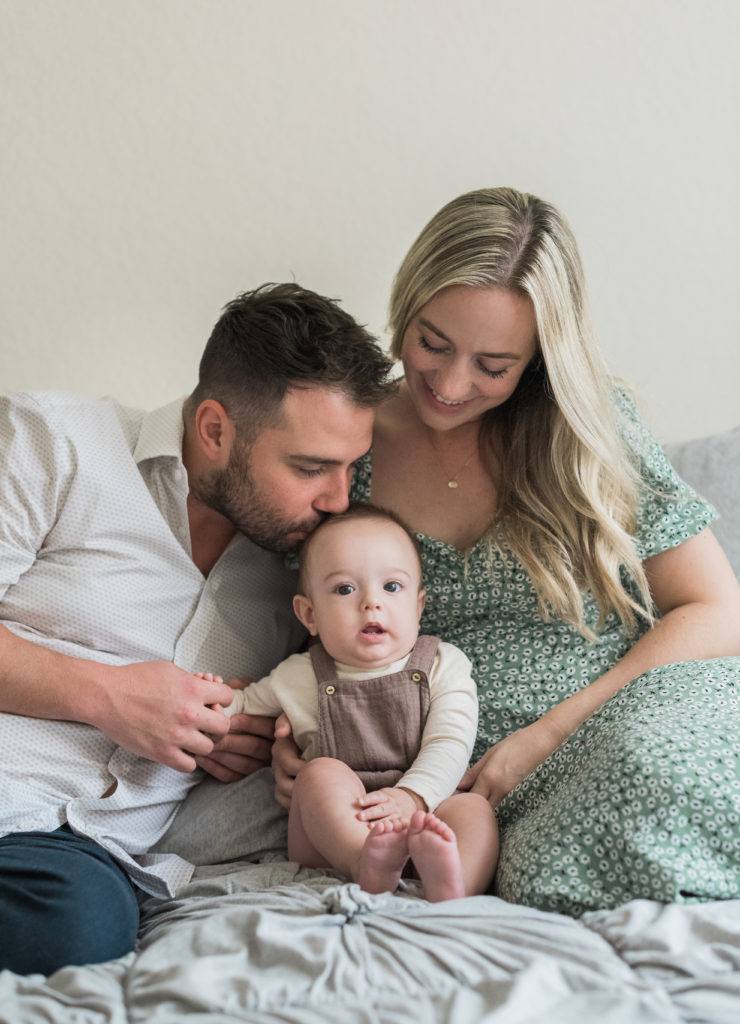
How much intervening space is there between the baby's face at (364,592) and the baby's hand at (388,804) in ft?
0.76

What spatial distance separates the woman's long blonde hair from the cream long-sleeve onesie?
0.23 m

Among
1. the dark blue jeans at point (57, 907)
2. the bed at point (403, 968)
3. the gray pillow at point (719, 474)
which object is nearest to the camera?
the bed at point (403, 968)

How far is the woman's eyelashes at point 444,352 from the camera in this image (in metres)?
1.66

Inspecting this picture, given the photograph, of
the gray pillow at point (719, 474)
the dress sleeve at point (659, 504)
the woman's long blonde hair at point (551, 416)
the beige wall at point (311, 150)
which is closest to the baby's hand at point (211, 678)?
the woman's long blonde hair at point (551, 416)

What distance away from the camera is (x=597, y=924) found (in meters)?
1.15

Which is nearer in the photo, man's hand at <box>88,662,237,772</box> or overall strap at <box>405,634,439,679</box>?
man's hand at <box>88,662,237,772</box>

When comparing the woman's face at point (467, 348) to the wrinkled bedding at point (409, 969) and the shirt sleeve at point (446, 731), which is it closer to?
the shirt sleeve at point (446, 731)

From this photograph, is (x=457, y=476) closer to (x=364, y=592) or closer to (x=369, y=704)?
(x=364, y=592)

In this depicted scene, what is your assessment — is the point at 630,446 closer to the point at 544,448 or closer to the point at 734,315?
the point at 544,448

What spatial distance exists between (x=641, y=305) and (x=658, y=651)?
967 millimetres

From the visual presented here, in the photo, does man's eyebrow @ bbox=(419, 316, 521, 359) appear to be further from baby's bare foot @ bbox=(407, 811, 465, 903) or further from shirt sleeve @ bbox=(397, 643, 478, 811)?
baby's bare foot @ bbox=(407, 811, 465, 903)

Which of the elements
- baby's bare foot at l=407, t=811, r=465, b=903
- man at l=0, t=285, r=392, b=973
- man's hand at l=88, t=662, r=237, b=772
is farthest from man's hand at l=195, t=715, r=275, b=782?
baby's bare foot at l=407, t=811, r=465, b=903

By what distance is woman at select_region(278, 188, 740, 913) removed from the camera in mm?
1600

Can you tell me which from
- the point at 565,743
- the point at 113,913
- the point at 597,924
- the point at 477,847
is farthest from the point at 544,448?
the point at 113,913
